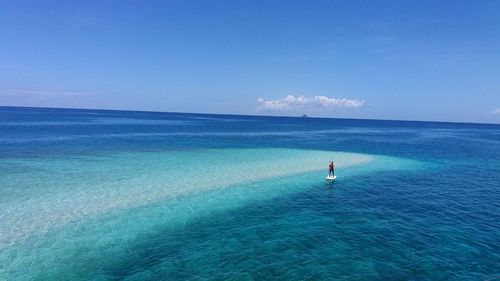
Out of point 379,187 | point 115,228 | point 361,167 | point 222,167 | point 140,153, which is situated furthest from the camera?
point 140,153

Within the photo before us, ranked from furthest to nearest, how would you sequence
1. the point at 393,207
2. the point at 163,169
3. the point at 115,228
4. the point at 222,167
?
1. the point at 222,167
2. the point at 163,169
3. the point at 393,207
4. the point at 115,228

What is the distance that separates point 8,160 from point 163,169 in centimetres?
2002

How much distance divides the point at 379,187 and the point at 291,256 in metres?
17.7

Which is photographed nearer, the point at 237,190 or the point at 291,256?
the point at 291,256

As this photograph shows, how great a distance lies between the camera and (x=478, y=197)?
2625 cm

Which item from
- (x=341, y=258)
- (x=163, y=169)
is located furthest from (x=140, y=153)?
(x=341, y=258)

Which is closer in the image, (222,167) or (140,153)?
(222,167)

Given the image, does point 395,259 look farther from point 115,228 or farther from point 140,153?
point 140,153

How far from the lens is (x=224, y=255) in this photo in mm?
14875

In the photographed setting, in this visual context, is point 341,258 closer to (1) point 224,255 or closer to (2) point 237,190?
(1) point 224,255

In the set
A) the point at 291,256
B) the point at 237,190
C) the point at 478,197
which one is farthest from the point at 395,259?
the point at 478,197

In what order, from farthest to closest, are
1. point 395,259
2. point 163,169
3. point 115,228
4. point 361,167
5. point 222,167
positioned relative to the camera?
point 361,167
point 222,167
point 163,169
point 115,228
point 395,259

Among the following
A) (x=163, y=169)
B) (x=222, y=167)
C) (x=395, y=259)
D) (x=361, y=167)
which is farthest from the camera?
(x=361, y=167)

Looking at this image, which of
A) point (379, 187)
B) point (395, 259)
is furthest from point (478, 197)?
point (395, 259)
